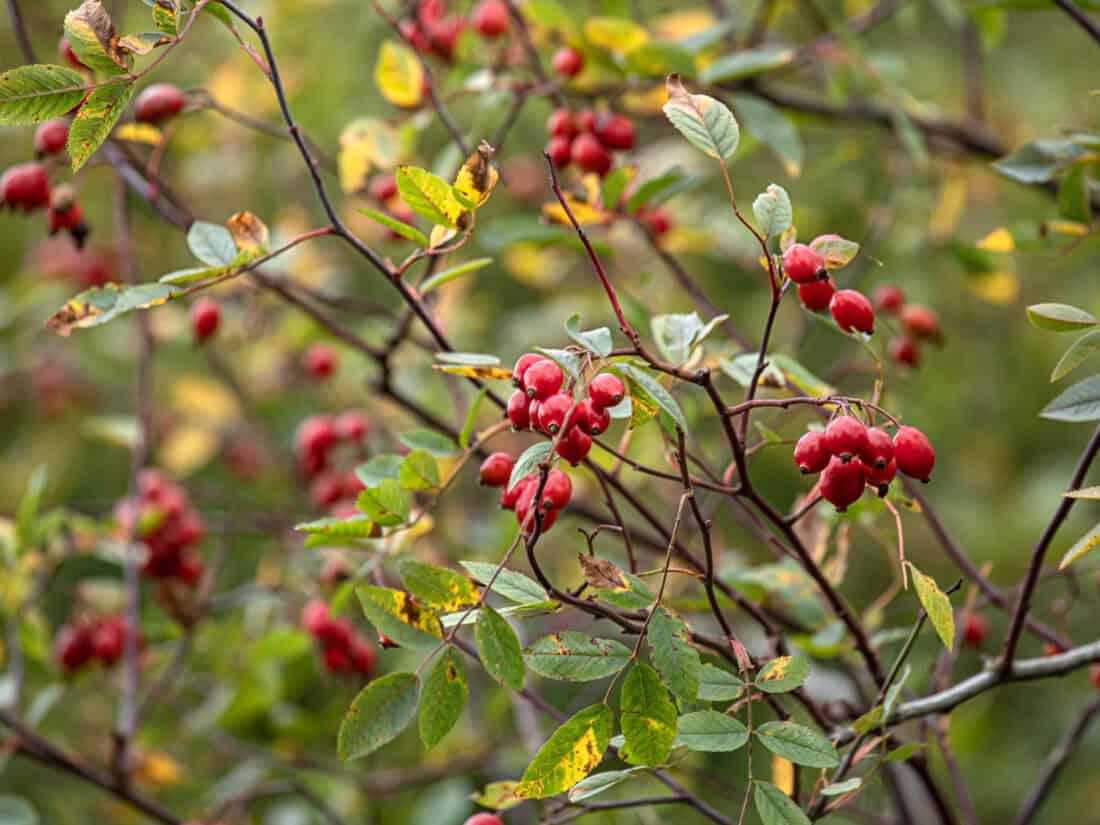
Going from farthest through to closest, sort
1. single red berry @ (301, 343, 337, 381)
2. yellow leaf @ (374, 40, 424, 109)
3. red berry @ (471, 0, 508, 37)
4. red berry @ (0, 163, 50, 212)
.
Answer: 1. single red berry @ (301, 343, 337, 381)
2. red berry @ (471, 0, 508, 37)
3. yellow leaf @ (374, 40, 424, 109)
4. red berry @ (0, 163, 50, 212)

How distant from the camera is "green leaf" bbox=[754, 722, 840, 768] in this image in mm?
798

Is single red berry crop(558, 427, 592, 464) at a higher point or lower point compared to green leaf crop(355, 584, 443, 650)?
higher

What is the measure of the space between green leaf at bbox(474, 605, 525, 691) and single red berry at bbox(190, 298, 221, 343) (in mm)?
1092

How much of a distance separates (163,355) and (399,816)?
1.50 meters

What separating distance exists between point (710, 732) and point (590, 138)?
32.3 inches

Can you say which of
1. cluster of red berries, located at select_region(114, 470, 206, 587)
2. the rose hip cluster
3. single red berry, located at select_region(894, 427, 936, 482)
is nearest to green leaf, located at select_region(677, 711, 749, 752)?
single red berry, located at select_region(894, 427, 936, 482)

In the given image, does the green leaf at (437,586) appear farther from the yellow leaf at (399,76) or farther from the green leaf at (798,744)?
the yellow leaf at (399,76)

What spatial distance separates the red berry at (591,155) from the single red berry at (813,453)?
671 mm

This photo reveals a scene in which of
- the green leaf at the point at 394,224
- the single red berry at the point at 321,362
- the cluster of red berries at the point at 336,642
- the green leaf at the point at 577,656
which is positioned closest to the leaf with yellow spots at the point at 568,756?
the green leaf at the point at 577,656

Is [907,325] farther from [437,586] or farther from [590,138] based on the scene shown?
[437,586]

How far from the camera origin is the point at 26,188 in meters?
1.33

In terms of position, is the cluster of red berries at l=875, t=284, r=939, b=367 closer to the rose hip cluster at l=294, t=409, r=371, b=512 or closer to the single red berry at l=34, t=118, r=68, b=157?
the rose hip cluster at l=294, t=409, r=371, b=512

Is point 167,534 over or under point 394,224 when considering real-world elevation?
under

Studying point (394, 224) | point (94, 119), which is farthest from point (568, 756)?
point (94, 119)
